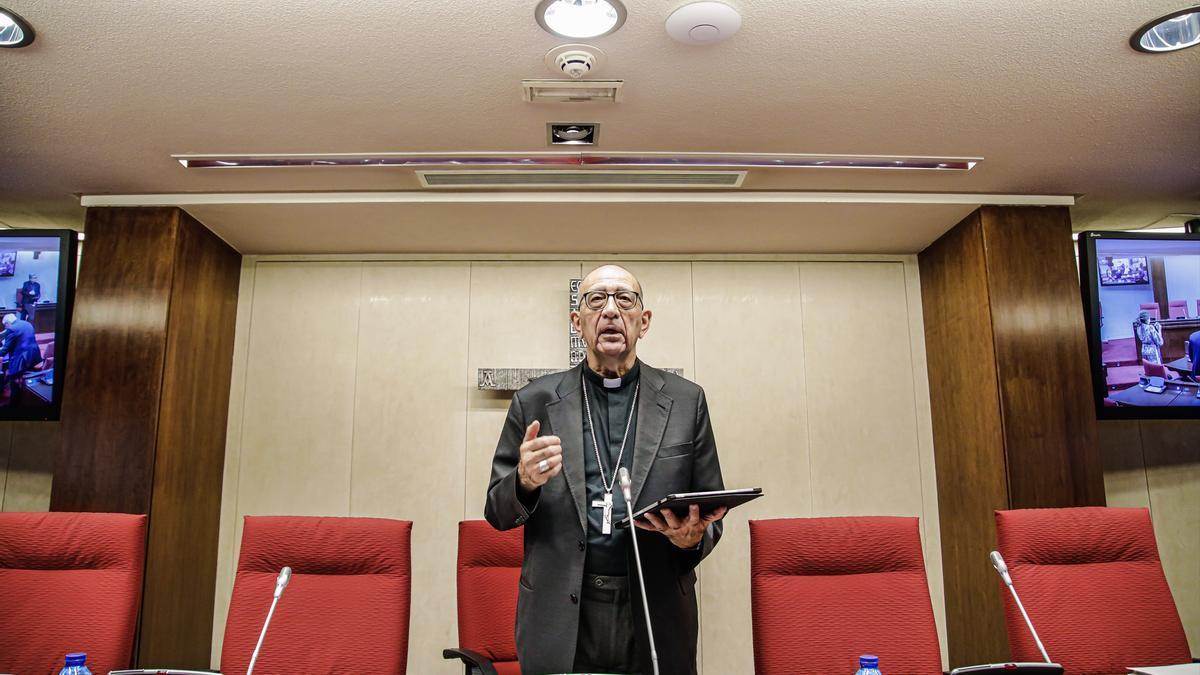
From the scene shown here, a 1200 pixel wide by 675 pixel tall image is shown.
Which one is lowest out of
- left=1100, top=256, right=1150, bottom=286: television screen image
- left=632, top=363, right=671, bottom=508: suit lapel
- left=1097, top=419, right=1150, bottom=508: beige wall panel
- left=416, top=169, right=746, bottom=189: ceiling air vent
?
left=1097, top=419, right=1150, bottom=508: beige wall panel

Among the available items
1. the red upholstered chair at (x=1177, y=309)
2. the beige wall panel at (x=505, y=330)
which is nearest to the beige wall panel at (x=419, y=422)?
the beige wall panel at (x=505, y=330)

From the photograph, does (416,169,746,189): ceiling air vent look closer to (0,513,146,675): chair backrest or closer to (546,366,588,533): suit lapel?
(546,366,588,533): suit lapel

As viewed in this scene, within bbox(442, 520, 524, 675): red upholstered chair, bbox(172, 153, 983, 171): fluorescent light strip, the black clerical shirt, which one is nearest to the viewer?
the black clerical shirt

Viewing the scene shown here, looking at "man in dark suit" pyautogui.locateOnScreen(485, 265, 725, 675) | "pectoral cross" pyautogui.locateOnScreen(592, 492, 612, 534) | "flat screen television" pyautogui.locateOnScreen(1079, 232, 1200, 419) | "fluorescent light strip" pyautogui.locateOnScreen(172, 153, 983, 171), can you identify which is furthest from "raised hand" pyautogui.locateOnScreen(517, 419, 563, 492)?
"flat screen television" pyautogui.locateOnScreen(1079, 232, 1200, 419)

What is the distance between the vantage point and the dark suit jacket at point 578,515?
1868 mm

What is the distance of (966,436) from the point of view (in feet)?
11.9

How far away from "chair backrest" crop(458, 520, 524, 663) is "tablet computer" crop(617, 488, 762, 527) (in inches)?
51.3

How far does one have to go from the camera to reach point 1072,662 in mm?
2041

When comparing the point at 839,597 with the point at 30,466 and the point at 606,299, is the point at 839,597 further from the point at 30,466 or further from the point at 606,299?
the point at 30,466

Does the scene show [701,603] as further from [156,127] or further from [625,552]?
[156,127]

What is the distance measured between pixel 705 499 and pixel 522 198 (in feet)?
7.18

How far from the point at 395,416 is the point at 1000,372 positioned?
3.23 metres

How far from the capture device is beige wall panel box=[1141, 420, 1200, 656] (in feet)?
12.6

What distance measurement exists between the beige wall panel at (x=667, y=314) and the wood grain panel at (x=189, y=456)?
211 cm
